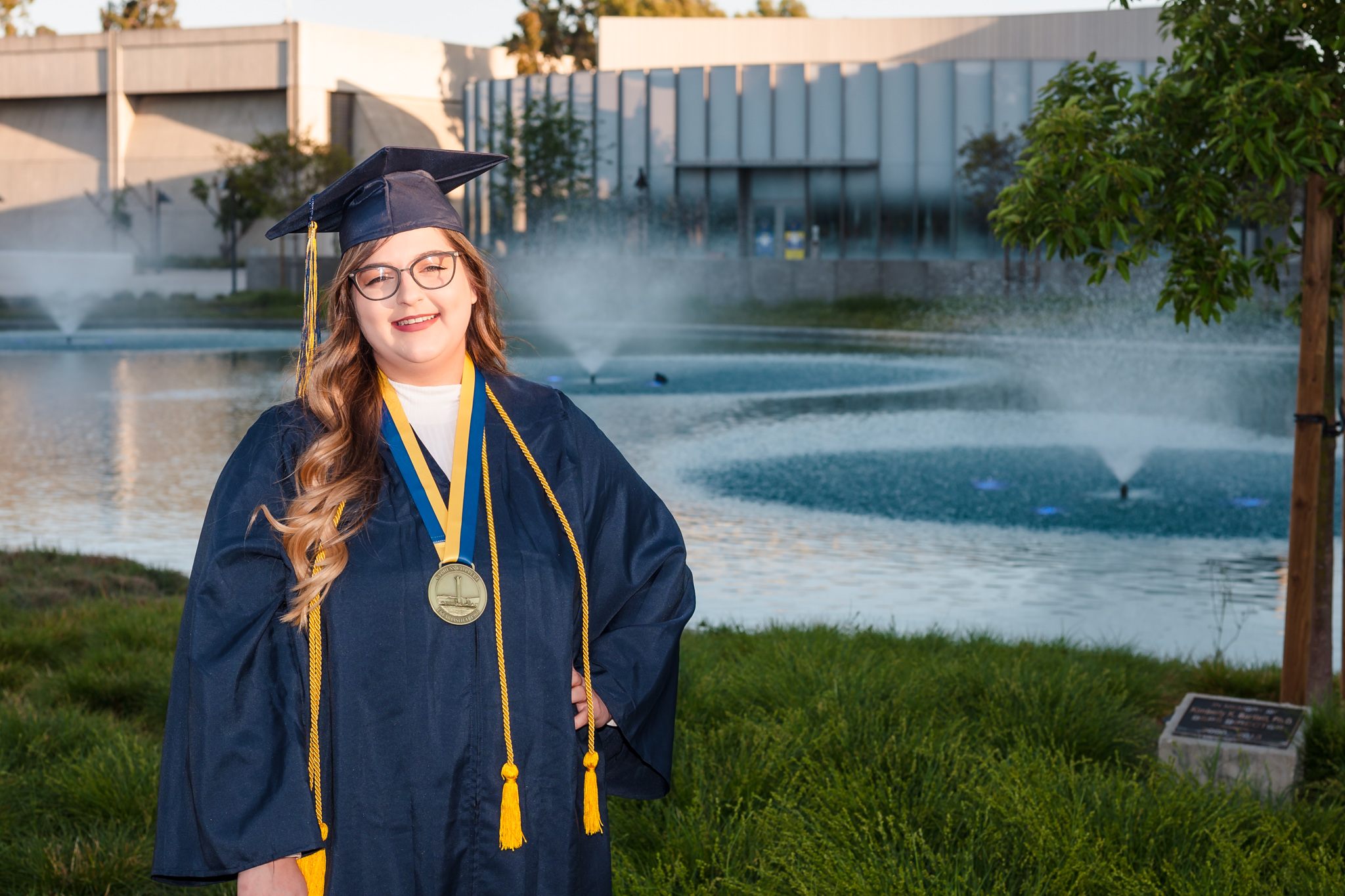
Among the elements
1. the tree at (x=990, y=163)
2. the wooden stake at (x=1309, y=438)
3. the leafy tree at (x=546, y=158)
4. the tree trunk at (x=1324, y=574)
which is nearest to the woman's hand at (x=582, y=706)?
the wooden stake at (x=1309, y=438)

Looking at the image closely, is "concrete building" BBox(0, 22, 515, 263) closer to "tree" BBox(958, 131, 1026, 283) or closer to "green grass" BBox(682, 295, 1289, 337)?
"green grass" BBox(682, 295, 1289, 337)

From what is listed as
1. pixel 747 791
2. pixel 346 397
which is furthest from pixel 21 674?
pixel 346 397

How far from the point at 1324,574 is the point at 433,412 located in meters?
4.30

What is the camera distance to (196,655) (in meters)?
2.08

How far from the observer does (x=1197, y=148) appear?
215 inches

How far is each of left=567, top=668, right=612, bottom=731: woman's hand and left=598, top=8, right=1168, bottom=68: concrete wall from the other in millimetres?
45902

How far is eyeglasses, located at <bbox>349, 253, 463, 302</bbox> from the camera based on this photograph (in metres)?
2.32

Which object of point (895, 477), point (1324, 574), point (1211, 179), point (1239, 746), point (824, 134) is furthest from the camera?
point (824, 134)

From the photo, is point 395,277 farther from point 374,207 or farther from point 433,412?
point 433,412

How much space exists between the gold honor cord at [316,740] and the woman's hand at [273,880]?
2 centimetres

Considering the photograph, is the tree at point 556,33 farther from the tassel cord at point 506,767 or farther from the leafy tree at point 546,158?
the tassel cord at point 506,767

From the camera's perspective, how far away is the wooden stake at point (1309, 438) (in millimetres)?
5035

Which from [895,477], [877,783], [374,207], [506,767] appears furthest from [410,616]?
[895,477]

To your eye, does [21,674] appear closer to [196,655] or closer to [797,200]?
[196,655]
